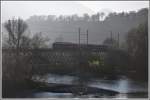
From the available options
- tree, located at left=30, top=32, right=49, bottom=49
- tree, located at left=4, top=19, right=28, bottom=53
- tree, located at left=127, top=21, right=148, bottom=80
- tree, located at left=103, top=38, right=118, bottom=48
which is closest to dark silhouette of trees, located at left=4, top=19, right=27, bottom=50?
tree, located at left=4, top=19, right=28, bottom=53

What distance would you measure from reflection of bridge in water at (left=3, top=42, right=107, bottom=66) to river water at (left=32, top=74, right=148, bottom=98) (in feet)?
0.51

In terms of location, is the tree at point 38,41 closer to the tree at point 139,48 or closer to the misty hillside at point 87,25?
the misty hillside at point 87,25

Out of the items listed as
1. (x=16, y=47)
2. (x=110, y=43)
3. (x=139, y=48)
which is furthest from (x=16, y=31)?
(x=139, y=48)

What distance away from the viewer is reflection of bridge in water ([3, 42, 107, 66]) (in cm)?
267

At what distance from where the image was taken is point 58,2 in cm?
270

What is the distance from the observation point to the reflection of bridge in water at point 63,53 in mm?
2674

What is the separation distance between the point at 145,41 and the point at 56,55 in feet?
2.97

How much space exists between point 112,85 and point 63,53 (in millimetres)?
588

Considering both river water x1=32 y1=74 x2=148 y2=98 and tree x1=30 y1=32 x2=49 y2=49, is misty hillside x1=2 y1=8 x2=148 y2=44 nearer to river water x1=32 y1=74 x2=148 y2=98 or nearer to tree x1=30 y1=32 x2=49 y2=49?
tree x1=30 y1=32 x2=49 y2=49

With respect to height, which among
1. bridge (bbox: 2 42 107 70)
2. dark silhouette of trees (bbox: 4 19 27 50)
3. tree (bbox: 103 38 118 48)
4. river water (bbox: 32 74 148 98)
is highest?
dark silhouette of trees (bbox: 4 19 27 50)

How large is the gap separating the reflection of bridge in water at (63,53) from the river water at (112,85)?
6.1 inches

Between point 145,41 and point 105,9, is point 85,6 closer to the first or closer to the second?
point 105,9

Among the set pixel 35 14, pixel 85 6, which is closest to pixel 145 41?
pixel 85 6

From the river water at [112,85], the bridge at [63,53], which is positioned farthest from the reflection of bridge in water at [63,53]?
the river water at [112,85]
